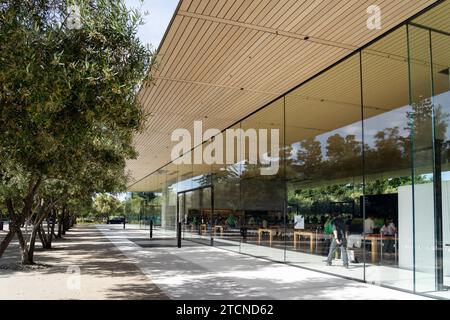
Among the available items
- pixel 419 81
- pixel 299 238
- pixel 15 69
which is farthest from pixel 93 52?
pixel 299 238

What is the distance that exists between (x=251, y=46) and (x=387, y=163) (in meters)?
4.54

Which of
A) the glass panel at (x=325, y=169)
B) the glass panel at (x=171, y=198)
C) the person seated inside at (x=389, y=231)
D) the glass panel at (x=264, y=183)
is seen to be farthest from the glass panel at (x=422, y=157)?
the glass panel at (x=171, y=198)

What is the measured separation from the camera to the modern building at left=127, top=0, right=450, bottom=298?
832cm

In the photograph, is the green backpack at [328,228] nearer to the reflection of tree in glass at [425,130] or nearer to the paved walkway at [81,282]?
the reflection of tree in glass at [425,130]

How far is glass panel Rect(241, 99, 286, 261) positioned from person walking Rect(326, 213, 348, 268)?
2185 millimetres

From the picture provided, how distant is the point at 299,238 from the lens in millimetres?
13375

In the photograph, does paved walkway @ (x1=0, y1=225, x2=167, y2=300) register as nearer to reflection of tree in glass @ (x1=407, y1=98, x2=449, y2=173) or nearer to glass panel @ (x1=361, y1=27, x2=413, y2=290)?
glass panel @ (x1=361, y1=27, x2=413, y2=290)

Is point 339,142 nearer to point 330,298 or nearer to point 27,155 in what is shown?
point 330,298

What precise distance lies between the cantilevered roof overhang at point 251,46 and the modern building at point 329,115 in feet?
0.11

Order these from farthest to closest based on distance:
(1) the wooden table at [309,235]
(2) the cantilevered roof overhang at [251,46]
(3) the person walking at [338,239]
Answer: (1) the wooden table at [309,235]
(3) the person walking at [338,239]
(2) the cantilevered roof overhang at [251,46]

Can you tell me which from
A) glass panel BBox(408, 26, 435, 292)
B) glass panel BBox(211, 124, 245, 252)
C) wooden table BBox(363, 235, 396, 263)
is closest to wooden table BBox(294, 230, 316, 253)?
wooden table BBox(363, 235, 396, 263)

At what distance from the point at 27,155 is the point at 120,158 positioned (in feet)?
18.6

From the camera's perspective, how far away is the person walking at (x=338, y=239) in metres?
11.5

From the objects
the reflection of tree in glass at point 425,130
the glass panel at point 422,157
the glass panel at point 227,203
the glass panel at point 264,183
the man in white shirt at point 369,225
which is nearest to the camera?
the glass panel at point 422,157
